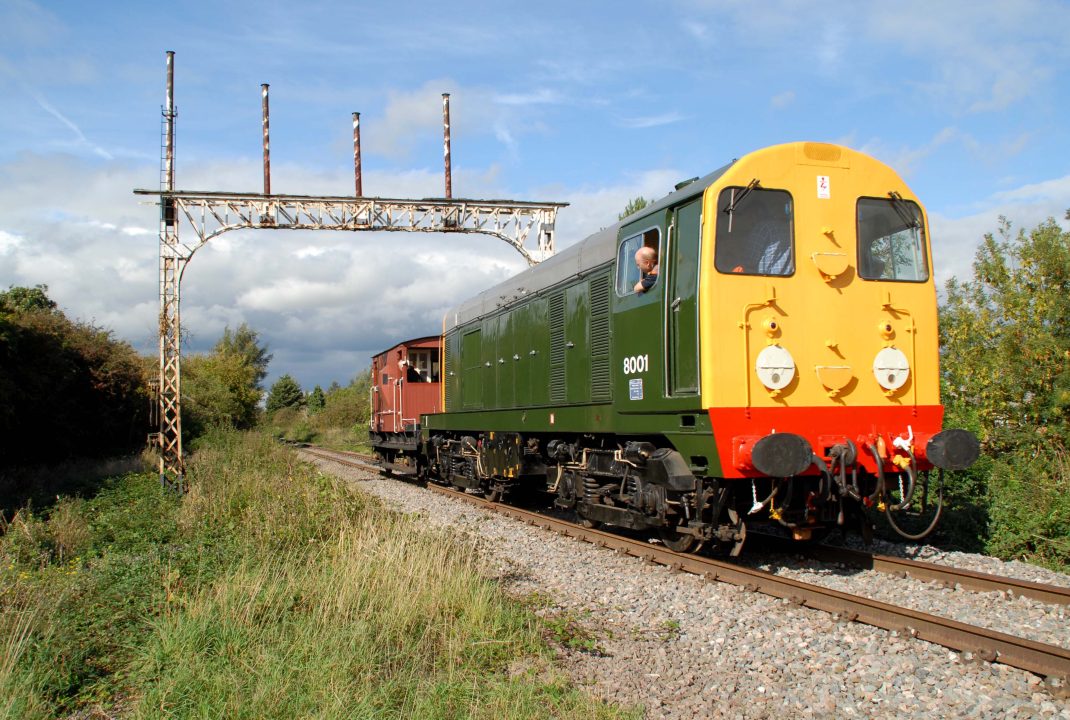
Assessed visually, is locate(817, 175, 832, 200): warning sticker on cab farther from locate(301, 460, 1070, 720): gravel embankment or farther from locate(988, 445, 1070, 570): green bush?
locate(988, 445, 1070, 570): green bush

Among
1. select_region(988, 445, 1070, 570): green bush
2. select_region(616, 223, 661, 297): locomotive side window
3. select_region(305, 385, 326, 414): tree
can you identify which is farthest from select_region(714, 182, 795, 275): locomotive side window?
select_region(305, 385, 326, 414): tree

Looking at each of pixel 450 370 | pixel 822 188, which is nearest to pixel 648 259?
pixel 822 188

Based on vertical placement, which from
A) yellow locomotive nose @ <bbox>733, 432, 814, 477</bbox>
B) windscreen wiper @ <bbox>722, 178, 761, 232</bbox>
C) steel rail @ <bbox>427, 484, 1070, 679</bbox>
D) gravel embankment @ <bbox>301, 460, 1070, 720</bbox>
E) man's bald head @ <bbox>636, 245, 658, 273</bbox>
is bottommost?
gravel embankment @ <bbox>301, 460, 1070, 720</bbox>

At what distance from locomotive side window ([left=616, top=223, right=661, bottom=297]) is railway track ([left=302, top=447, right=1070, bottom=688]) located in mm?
2782

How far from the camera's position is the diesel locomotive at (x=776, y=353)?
275 inches

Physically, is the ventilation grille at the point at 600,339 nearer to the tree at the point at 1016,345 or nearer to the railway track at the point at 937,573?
the railway track at the point at 937,573

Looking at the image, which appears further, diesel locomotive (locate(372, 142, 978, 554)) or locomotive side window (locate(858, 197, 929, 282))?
locomotive side window (locate(858, 197, 929, 282))

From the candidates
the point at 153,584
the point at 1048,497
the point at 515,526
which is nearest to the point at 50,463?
the point at 515,526

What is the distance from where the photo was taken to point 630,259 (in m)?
8.44

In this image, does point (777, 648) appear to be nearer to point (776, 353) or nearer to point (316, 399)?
point (776, 353)

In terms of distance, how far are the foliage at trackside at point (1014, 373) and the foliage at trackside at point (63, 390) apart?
17625 mm

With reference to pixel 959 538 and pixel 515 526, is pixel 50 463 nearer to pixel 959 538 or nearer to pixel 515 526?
pixel 515 526

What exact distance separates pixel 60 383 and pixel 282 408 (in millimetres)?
44835

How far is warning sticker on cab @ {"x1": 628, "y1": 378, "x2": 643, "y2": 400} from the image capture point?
8.02 meters
